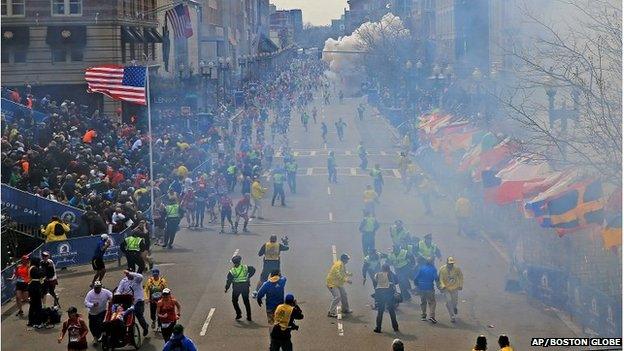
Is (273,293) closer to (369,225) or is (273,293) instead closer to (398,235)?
(398,235)

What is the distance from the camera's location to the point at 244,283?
17.7m

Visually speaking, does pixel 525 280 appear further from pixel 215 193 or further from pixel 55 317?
pixel 215 193

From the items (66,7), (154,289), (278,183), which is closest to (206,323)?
(154,289)

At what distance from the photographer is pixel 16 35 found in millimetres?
43906

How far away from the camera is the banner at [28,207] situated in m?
23.1

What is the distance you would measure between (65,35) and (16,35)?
184 cm

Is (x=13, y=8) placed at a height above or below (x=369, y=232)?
above

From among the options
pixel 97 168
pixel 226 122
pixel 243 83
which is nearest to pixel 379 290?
pixel 97 168

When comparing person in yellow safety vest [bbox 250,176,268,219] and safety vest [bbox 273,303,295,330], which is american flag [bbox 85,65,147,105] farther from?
safety vest [bbox 273,303,295,330]

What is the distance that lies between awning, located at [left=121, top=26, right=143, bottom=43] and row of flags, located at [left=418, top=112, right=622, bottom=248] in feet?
66.8

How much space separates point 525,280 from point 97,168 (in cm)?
1264

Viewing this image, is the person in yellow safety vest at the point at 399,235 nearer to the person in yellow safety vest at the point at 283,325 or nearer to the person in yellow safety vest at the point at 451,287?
the person in yellow safety vest at the point at 451,287

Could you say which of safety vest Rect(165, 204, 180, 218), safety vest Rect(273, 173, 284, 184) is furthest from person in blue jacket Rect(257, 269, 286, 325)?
safety vest Rect(273, 173, 284, 184)

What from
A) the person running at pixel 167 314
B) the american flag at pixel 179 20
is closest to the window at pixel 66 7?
the american flag at pixel 179 20
